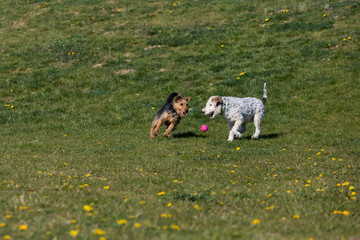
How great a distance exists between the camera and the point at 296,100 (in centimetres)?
1808

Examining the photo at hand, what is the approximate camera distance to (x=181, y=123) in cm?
1706

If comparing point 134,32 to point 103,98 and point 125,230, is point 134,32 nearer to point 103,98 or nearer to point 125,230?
point 103,98

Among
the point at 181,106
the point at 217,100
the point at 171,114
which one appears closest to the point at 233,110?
the point at 217,100

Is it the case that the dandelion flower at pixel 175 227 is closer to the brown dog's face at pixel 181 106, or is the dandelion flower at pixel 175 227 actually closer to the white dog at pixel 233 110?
the white dog at pixel 233 110

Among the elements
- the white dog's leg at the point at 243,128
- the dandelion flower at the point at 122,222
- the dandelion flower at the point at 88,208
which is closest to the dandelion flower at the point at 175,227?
the dandelion flower at the point at 122,222

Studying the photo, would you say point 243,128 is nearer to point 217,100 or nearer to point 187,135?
point 217,100

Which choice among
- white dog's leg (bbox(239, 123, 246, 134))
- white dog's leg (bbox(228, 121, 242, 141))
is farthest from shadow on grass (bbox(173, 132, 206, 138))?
white dog's leg (bbox(228, 121, 242, 141))

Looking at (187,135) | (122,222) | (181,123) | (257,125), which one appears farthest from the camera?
(181,123)

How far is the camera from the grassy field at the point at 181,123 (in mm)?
5633

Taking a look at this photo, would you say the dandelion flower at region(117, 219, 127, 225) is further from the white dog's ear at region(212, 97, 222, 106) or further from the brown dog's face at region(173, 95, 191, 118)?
the brown dog's face at region(173, 95, 191, 118)

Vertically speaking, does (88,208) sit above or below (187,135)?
above

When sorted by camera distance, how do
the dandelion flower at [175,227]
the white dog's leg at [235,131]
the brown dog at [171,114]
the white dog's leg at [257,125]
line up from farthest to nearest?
the brown dog at [171,114], the white dog's leg at [257,125], the white dog's leg at [235,131], the dandelion flower at [175,227]

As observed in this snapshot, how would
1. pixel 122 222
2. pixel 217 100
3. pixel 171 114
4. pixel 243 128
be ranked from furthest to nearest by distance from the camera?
1. pixel 243 128
2. pixel 171 114
3. pixel 217 100
4. pixel 122 222

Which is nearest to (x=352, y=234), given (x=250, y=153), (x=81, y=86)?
(x=250, y=153)
